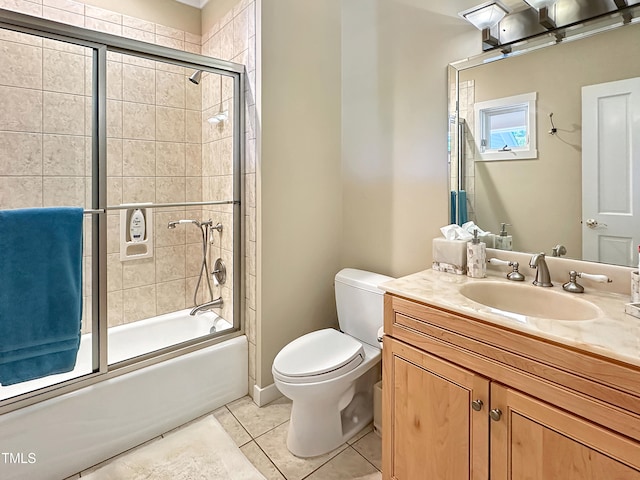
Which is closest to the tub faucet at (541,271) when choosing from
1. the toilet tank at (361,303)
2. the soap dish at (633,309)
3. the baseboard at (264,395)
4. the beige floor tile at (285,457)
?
the soap dish at (633,309)

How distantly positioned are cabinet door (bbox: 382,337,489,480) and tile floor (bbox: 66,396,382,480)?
29 cm

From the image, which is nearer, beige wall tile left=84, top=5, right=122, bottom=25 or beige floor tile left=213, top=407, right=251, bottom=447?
beige floor tile left=213, top=407, right=251, bottom=447

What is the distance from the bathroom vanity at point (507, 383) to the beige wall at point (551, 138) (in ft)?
0.90

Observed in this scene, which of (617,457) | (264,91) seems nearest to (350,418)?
(617,457)

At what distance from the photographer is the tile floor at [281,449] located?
1596mm

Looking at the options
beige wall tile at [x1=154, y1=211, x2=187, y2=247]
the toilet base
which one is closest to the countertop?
the toilet base

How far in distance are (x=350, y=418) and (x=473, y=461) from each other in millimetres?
896

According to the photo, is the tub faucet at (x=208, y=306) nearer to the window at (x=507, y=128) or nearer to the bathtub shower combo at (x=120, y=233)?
the bathtub shower combo at (x=120, y=233)

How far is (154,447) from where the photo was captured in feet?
5.74

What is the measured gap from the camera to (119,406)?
1706 mm

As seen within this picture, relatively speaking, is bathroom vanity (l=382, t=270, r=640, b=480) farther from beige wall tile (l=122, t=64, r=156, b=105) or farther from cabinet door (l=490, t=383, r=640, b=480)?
beige wall tile (l=122, t=64, r=156, b=105)

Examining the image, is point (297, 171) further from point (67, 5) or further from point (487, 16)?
point (67, 5)

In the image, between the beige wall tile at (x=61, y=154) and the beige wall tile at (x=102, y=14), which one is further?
the beige wall tile at (x=102, y=14)

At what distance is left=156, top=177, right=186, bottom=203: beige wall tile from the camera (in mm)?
2494
